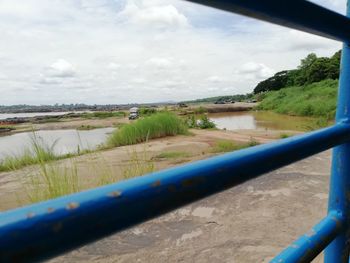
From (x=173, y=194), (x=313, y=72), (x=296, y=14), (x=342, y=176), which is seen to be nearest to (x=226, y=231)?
(x=342, y=176)

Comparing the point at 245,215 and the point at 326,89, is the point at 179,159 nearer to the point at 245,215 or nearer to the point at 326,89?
the point at 245,215

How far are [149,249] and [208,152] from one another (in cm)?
459

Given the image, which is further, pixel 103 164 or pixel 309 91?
pixel 309 91

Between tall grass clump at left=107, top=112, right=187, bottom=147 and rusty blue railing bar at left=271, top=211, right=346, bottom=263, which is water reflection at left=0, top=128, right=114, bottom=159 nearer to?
tall grass clump at left=107, top=112, right=187, bottom=147

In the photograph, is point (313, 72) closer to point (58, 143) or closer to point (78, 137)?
point (58, 143)

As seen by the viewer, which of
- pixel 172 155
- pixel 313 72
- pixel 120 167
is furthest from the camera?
pixel 313 72

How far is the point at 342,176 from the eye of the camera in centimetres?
94

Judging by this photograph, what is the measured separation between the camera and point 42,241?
28cm

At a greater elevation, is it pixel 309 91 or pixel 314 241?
pixel 309 91

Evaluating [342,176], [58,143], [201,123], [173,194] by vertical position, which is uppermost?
[173,194]

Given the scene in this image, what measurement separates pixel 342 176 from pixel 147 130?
8420 millimetres

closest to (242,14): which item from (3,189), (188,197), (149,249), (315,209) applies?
(188,197)

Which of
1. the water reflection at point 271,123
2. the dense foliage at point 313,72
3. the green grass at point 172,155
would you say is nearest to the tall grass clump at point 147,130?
the green grass at point 172,155

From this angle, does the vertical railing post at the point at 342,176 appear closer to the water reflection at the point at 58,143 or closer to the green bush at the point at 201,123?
the water reflection at the point at 58,143
